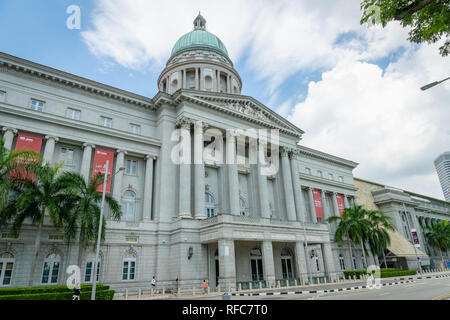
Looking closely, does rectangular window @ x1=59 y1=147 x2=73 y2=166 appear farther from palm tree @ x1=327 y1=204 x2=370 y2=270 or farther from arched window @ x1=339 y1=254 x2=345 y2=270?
arched window @ x1=339 y1=254 x2=345 y2=270

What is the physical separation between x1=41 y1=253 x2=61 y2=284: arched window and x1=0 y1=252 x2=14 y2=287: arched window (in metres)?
2.35

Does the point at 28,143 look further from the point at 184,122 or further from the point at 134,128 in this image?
the point at 184,122

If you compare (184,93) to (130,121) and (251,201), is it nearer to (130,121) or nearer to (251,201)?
(130,121)

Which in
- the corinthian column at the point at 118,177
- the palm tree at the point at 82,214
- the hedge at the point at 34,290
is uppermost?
the corinthian column at the point at 118,177

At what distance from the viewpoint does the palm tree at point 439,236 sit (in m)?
66.3

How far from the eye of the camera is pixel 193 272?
96.0 ft

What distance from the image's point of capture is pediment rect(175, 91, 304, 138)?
121 ft

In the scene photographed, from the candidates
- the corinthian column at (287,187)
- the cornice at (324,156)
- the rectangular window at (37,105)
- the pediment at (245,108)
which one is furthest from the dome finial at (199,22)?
the rectangular window at (37,105)

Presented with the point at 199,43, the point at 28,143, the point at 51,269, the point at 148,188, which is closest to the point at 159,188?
the point at 148,188

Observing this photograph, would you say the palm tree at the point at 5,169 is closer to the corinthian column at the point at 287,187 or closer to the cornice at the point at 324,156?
the corinthian column at the point at 287,187

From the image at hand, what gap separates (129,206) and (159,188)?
368 centimetres

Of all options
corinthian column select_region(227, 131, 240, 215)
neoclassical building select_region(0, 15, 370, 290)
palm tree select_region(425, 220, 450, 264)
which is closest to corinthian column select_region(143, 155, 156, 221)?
neoclassical building select_region(0, 15, 370, 290)

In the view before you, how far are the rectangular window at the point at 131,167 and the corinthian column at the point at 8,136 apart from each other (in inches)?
430
